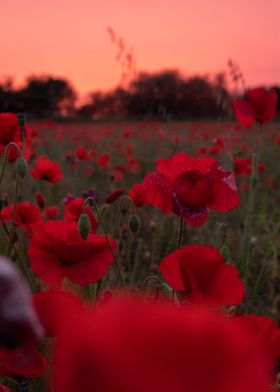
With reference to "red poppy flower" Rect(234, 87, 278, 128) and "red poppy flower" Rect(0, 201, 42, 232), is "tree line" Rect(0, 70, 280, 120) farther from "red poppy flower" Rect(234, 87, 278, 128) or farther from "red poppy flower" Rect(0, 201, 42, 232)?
"red poppy flower" Rect(0, 201, 42, 232)

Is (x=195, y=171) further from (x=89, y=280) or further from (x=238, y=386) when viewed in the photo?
(x=238, y=386)

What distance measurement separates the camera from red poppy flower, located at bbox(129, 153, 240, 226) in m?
1.07

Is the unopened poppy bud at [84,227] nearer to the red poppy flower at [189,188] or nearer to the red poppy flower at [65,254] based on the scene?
the red poppy flower at [65,254]

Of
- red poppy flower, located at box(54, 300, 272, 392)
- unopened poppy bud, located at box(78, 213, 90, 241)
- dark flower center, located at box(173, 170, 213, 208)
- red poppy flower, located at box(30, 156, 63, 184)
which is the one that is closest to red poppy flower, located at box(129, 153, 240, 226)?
dark flower center, located at box(173, 170, 213, 208)

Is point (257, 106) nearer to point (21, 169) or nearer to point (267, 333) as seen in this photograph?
point (21, 169)

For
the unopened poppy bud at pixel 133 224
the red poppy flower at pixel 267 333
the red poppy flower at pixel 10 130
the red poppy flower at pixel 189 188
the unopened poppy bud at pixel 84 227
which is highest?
the red poppy flower at pixel 10 130

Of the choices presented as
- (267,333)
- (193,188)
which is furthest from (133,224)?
(267,333)

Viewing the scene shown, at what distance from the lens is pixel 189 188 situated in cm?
106

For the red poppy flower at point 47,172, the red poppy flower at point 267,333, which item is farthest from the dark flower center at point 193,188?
the red poppy flower at point 47,172

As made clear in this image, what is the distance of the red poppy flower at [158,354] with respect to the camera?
27cm

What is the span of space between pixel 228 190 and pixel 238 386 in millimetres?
827

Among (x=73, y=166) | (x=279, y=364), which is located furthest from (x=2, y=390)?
(x=73, y=166)

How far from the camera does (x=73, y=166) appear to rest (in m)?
4.09

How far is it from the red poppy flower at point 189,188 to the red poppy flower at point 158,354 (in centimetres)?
78
